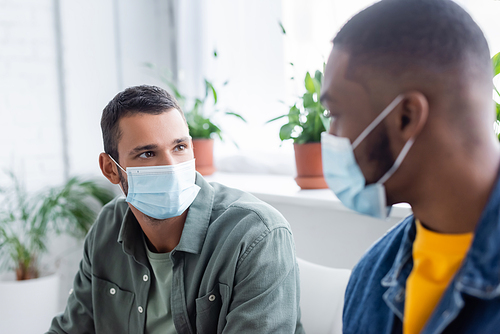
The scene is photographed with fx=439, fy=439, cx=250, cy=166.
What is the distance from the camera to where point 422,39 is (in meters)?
0.58

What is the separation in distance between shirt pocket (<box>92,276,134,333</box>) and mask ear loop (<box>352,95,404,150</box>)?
38.7 inches

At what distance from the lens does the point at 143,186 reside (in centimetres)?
125

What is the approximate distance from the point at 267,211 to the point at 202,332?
1.20 ft

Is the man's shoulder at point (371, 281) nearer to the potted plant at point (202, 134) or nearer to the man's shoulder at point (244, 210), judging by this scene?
the man's shoulder at point (244, 210)

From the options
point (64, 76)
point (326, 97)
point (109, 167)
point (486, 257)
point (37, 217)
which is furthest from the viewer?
point (64, 76)

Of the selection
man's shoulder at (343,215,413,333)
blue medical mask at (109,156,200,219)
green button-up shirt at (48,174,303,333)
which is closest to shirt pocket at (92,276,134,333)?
green button-up shirt at (48,174,303,333)

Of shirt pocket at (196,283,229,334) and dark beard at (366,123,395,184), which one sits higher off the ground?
dark beard at (366,123,395,184)

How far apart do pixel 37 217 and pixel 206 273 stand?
1.58 meters

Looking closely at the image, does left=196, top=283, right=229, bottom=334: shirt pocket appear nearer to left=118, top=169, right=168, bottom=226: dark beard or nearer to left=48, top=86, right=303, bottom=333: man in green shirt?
left=48, top=86, right=303, bottom=333: man in green shirt

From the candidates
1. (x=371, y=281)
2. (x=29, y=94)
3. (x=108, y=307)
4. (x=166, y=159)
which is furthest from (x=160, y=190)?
(x=29, y=94)

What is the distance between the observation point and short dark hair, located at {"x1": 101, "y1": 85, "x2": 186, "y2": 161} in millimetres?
1268

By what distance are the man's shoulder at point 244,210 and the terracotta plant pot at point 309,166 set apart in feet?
1.53

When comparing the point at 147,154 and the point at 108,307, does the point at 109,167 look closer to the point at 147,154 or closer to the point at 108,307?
the point at 147,154

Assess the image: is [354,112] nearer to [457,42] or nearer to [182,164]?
[457,42]
